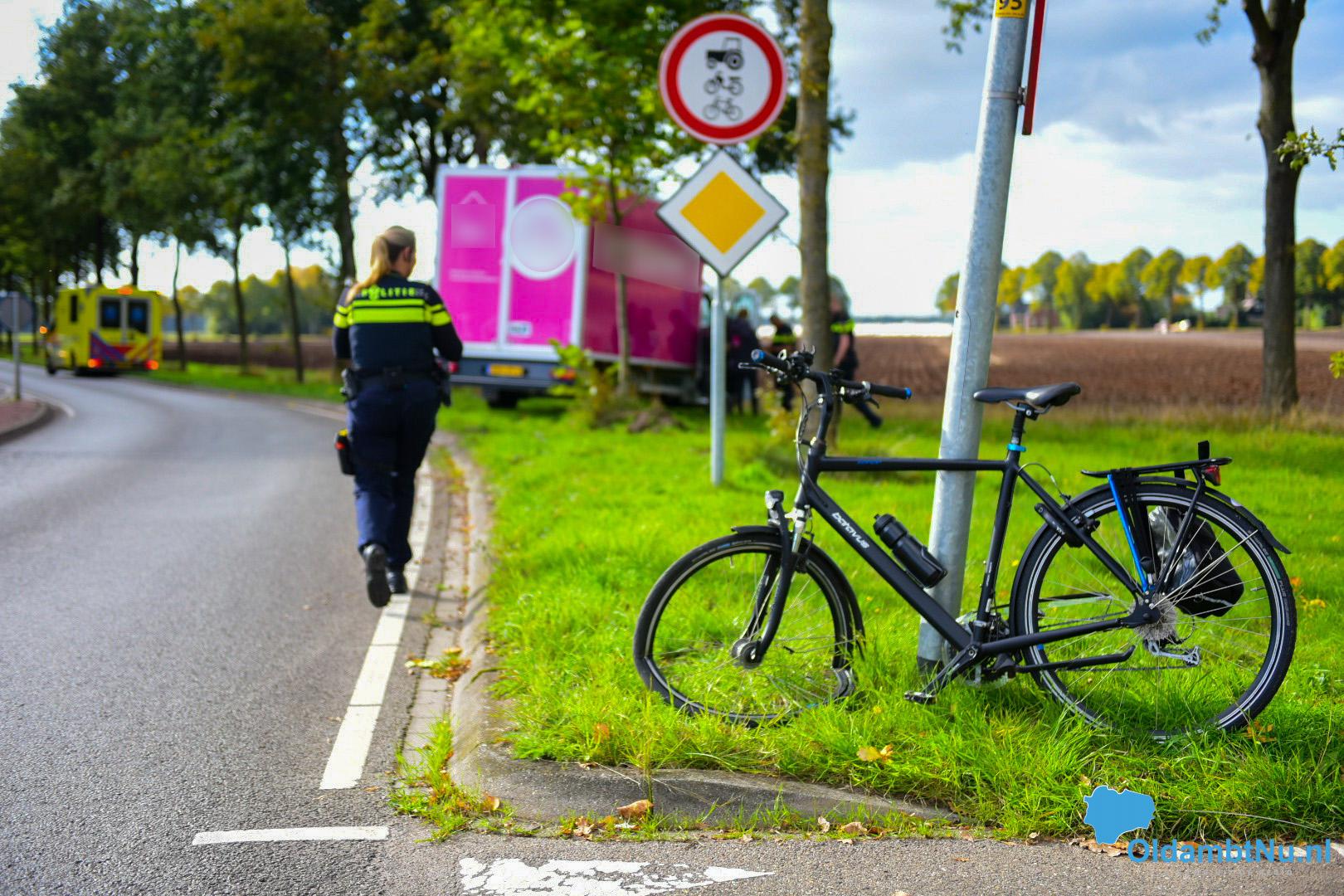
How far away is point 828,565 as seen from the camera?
13.7 feet

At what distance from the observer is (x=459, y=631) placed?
598 cm

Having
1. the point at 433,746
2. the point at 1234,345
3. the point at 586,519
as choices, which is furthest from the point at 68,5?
the point at 433,746

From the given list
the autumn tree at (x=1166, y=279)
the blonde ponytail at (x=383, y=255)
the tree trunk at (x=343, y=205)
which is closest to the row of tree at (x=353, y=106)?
the tree trunk at (x=343, y=205)

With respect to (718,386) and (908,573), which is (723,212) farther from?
(908,573)

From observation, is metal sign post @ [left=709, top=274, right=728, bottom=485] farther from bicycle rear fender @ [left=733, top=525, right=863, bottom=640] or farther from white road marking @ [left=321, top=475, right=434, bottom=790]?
bicycle rear fender @ [left=733, top=525, right=863, bottom=640]

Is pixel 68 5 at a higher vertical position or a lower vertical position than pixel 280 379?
higher

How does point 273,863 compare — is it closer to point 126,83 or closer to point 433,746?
point 433,746

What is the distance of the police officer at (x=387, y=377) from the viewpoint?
6.20 meters

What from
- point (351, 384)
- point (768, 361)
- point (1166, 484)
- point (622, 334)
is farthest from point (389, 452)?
point (622, 334)

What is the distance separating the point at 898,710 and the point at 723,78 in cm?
485

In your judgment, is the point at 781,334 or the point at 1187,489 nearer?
the point at 1187,489

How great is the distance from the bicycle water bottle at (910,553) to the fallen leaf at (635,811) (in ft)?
3.93

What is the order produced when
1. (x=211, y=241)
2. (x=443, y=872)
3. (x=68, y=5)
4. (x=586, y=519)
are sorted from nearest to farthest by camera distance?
(x=443, y=872), (x=586, y=519), (x=211, y=241), (x=68, y=5)

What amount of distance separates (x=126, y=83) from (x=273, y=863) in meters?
42.6
